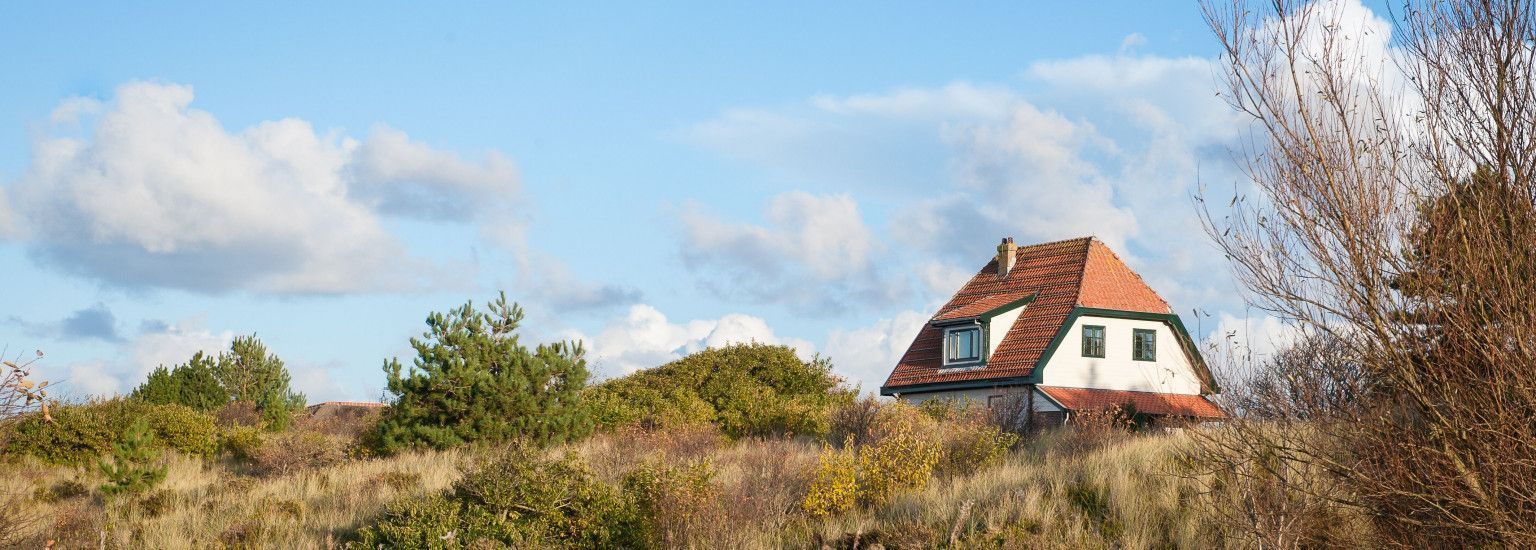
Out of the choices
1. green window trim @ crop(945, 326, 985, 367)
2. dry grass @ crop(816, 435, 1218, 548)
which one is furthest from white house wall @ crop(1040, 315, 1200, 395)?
dry grass @ crop(816, 435, 1218, 548)

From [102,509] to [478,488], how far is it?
8.29m

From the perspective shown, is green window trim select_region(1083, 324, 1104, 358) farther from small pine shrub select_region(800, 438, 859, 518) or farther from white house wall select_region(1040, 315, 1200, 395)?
small pine shrub select_region(800, 438, 859, 518)

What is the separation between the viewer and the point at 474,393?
21.8m

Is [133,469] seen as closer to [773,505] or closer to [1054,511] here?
[773,505]

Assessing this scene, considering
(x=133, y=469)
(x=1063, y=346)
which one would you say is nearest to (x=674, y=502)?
(x=133, y=469)

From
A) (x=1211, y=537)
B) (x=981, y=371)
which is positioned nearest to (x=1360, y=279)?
(x=1211, y=537)

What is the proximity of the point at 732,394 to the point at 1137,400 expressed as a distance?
32.2 feet

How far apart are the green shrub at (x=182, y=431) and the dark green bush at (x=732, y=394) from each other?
7896 mm

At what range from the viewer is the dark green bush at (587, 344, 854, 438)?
2514 cm

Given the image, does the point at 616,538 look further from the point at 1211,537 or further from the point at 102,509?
the point at 102,509

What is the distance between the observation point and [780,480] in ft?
48.7

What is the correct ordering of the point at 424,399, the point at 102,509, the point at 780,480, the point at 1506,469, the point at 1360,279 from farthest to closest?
the point at 424,399, the point at 102,509, the point at 780,480, the point at 1360,279, the point at 1506,469

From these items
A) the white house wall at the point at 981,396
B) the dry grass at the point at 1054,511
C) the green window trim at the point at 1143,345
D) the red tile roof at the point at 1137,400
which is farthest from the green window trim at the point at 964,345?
the dry grass at the point at 1054,511

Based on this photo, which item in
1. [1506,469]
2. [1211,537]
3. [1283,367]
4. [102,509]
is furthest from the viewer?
[102,509]
